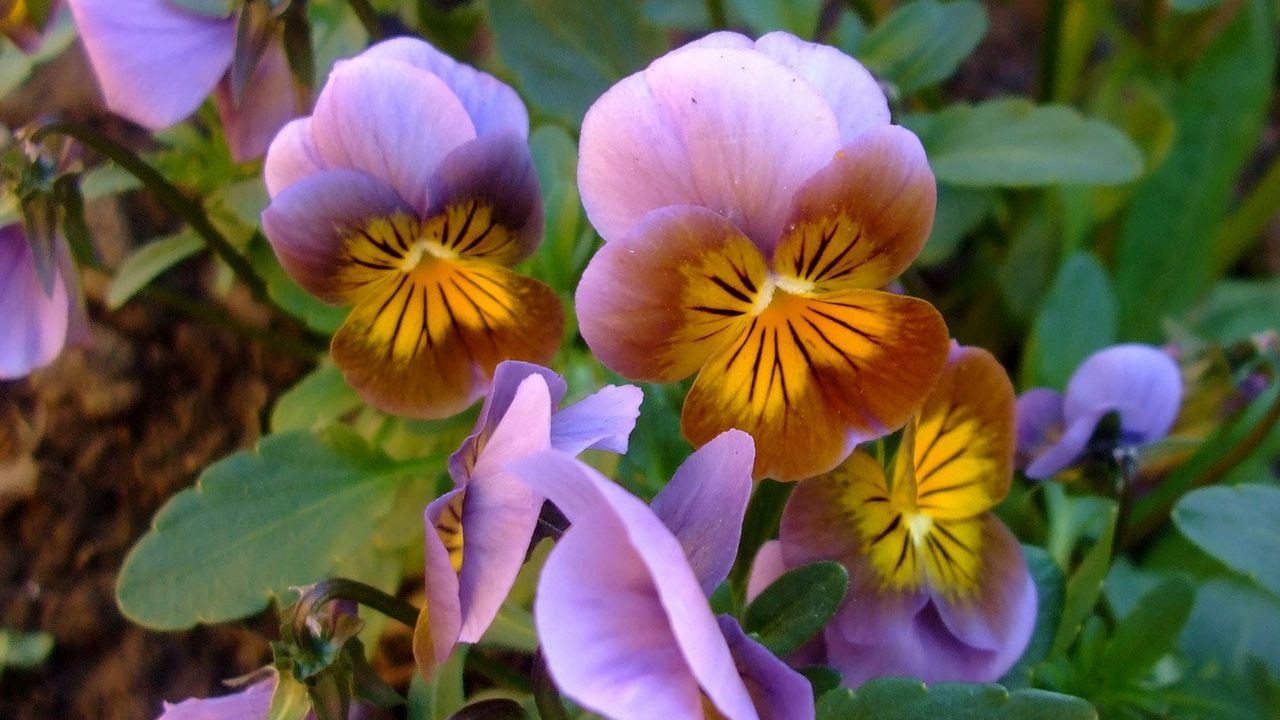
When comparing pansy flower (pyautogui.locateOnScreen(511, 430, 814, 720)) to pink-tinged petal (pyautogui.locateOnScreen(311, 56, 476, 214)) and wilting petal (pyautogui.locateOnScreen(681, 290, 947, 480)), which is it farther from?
pink-tinged petal (pyautogui.locateOnScreen(311, 56, 476, 214))

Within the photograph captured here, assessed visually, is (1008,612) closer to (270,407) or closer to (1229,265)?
(270,407)

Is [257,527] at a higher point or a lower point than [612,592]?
lower

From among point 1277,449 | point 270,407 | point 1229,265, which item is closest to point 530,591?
point 270,407

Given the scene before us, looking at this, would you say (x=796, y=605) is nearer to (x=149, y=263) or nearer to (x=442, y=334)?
(x=442, y=334)

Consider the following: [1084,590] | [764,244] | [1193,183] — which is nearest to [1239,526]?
[1084,590]

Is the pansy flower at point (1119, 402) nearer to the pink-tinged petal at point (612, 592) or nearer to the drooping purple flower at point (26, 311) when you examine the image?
the pink-tinged petal at point (612, 592)

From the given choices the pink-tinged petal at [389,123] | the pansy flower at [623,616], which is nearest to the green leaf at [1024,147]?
the pink-tinged petal at [389,123]
